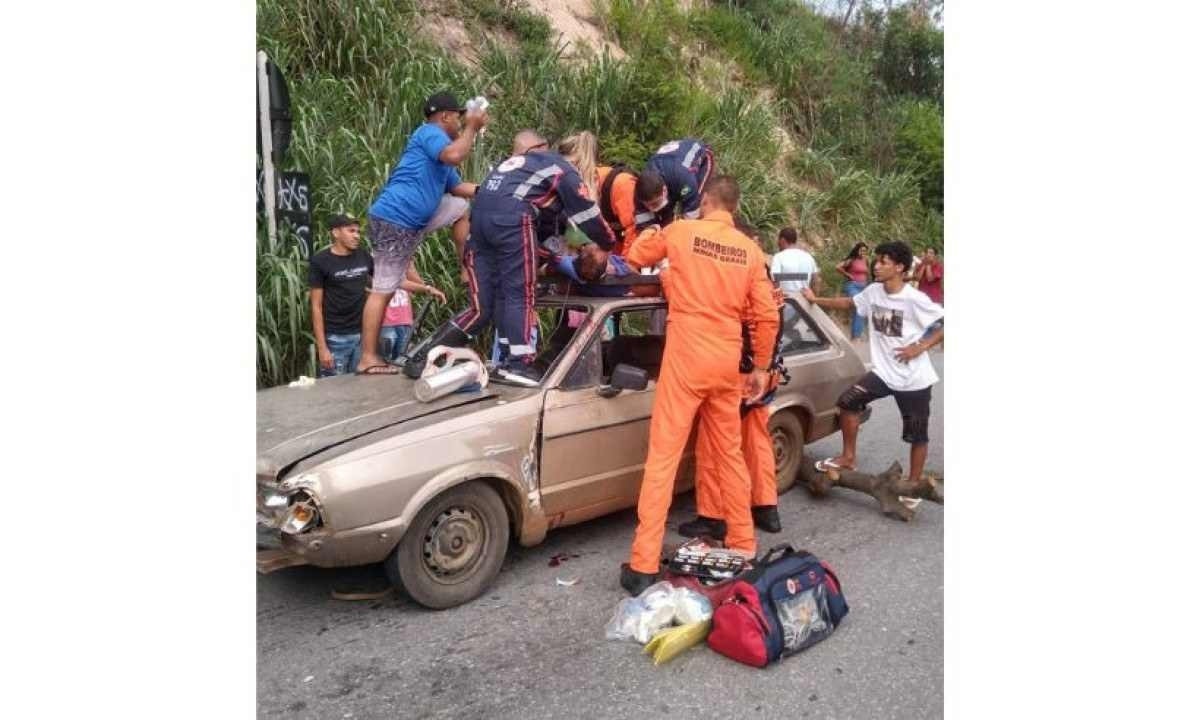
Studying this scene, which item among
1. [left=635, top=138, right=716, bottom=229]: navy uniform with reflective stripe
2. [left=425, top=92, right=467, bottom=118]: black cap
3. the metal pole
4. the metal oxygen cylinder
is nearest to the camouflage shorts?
[left=425, top=92, right=467, bottom=118]: black cap

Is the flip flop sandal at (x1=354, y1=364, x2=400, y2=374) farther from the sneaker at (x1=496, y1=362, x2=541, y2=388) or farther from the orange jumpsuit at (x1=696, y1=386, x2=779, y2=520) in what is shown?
the orange jumpsuit at (x1=696, y1=386, x2=779, y2=520)

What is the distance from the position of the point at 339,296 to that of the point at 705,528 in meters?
2.83

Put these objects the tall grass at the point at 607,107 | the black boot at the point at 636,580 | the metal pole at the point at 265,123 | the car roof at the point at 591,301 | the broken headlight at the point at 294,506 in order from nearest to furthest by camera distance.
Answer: the broken headlight at the point at 294,506 → the black boot at the point at 636,580 → the car roof at the point at 591,301 → the metal pole at the point at 265,123 → the tall grass at the point at 607,107

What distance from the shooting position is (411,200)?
529cm

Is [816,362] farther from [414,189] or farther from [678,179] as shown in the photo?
[414,189]

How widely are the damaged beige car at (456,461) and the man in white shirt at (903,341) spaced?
1.37 metres

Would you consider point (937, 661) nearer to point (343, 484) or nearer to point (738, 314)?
point (738, 314)

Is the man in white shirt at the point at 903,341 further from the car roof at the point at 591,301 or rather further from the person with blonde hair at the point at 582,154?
the person with blonde hair at the point at 582,154

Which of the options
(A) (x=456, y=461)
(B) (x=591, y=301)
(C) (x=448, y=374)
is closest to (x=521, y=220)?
(B) (x=591, y=301)

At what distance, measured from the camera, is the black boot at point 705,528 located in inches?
172

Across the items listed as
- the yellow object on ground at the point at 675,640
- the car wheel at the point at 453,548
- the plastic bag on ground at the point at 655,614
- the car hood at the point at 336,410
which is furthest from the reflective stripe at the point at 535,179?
the yellow object on ground at the point at 675,640

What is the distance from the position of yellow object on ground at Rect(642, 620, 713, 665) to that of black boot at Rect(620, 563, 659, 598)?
42cm

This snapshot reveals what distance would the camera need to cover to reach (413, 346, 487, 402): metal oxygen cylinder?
3.85 meters
